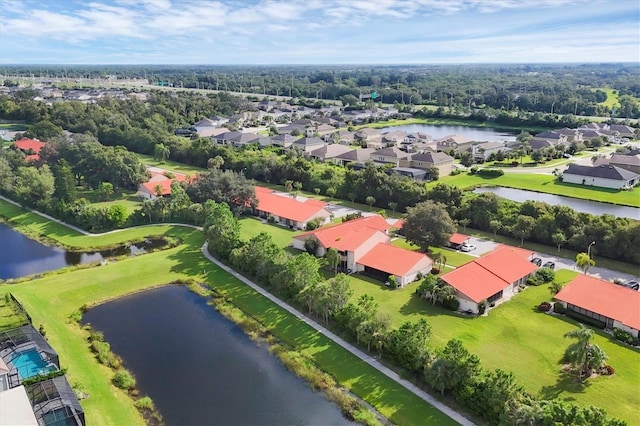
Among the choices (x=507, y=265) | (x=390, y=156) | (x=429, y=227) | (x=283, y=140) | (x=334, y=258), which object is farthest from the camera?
(x=283, y=140)

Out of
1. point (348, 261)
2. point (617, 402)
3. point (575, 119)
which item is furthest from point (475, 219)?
point (575, 119)

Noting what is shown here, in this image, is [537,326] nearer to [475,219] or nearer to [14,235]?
[475,219]

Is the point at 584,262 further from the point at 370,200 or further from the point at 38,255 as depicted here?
the point at 38,255

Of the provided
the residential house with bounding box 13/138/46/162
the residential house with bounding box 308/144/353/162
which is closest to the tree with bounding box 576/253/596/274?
the residential house with bounding box 308/144/353/162

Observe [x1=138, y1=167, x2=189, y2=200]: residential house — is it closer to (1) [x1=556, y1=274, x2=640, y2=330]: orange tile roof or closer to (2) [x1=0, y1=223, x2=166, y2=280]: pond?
(2) [x1=0, y1=223, x2=166, y2=280]: pond

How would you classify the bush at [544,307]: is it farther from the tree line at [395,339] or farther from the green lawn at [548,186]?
the green lawn at [548,186]

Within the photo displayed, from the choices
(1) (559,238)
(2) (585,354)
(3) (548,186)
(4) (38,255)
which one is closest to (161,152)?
(4) (38,255)
